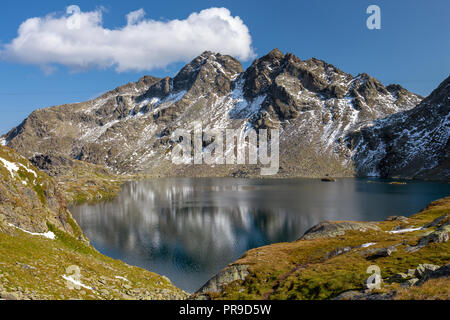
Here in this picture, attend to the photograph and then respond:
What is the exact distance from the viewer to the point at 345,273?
27.8m

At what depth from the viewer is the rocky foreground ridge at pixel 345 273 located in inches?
803

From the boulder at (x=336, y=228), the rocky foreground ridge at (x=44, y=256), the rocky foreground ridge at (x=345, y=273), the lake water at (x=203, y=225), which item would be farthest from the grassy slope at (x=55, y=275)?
the boulder at (x=336, y=228)

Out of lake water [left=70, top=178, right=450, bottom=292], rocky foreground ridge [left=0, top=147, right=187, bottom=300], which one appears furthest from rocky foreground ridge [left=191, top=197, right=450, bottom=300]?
lake water [left=70, top=178, right=450, bottom=292]

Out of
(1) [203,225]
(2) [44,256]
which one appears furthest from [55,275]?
(1) [203,225]

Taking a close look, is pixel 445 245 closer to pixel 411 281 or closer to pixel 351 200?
pixel 411 281

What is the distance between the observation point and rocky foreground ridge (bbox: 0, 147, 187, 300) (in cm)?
2388

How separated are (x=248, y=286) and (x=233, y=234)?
178 ft

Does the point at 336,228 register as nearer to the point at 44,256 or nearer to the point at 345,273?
the point at 345,273

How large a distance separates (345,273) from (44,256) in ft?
101

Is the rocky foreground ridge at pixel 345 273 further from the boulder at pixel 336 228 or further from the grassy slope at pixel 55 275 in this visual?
the boulder at pixel 336 228

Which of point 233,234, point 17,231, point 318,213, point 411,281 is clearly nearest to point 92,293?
point 17,231

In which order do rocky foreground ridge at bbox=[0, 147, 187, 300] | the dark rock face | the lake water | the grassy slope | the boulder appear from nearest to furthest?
the grassy slope
rocky foreground ridge at bbox=[0, 147, 187, 300]
the dark rock face
the boulder
the lake water

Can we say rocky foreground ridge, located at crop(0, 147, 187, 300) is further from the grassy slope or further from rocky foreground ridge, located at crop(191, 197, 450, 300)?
rocky foreground ridge, located at crop(191, 197, 450, 300)

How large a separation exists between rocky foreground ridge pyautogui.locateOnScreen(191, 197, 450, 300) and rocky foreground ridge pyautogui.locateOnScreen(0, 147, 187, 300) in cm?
958
